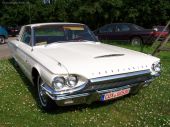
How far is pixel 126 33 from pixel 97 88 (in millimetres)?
14556

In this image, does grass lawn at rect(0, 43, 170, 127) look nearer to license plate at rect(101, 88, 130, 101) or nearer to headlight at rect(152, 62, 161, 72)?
license plate at rect(101, 88, 130, 101)

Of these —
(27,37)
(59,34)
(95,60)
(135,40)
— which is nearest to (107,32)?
(135,40)

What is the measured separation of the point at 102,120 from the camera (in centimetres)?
531

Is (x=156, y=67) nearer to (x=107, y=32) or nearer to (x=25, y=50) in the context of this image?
(x=25, y=50)

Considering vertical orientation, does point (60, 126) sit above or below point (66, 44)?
below

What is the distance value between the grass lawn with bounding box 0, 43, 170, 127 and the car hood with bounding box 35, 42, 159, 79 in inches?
31.0


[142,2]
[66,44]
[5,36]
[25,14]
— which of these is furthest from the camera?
[25,14]

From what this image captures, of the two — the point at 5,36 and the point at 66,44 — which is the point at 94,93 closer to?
the point at 66,44

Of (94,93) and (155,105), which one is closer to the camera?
(94,93)

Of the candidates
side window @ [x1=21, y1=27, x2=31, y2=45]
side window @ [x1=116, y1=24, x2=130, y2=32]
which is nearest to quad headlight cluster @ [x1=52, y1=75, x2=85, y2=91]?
side window @ [x1=21, y1=27, x2=31, y2=45]

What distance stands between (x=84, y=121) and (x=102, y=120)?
30 centimetres

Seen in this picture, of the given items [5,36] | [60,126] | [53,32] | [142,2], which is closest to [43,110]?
[60,126]

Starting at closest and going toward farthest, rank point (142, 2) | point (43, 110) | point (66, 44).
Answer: point (43, 110), point (66, 44), point (142, 2)

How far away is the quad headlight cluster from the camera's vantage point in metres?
5.01
